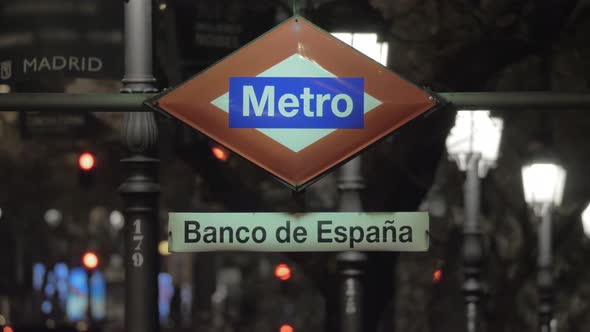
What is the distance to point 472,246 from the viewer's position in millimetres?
18109

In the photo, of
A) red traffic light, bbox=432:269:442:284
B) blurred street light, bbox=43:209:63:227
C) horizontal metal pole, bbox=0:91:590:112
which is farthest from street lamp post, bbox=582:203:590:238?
blurred street light, bbox=43:209:63:227

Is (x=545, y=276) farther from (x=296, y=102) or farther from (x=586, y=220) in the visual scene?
(x=296, y=102)

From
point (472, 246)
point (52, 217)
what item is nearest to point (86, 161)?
point (472, 246)

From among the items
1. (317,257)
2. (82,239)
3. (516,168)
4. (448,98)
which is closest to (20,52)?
(317,257)

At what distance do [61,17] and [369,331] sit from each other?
17.5ft

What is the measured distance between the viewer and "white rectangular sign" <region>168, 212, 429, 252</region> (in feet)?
23.4

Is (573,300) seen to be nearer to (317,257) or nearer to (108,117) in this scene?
(317,257)

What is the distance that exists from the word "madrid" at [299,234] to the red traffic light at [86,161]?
14747 mm

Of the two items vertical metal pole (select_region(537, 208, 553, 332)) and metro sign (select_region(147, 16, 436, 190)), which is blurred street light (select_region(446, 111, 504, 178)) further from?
metro sign (select_region(147, 16, 436, 190))

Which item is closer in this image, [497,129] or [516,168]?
[497,129]

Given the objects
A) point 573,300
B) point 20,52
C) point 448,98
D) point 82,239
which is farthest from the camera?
point 82,239

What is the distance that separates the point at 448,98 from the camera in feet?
23.5

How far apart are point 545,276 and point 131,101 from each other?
12.4 m

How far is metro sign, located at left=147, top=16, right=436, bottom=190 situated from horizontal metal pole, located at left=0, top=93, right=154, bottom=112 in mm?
160
